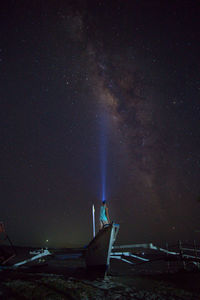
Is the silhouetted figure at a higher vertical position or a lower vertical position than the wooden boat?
higher

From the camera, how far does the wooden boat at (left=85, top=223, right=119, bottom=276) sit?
14070 mm

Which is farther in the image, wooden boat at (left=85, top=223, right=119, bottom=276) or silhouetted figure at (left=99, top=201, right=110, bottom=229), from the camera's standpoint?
silhouetted figure at (left=99, top=201, right=110, bottom=229)

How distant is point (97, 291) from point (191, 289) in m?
5.30

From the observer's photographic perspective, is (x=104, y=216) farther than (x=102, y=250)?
Yes

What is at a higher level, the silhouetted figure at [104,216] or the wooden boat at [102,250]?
the silhouetted figure at [104,216]

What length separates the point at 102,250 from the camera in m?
14.5

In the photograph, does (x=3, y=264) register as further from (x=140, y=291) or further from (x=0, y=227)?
(x=140, y=291)

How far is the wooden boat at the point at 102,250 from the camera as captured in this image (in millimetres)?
14070

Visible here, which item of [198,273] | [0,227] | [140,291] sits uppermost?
[0,227]

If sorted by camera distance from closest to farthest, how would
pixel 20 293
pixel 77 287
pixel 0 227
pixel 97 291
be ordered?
pixel 20 293 < pixel 97 291 < pixel 77 287 < pixel 0 227

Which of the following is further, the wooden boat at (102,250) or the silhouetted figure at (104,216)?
the silhouetted figure at (104,216)

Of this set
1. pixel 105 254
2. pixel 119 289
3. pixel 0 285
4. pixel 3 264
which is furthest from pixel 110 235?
pixel 3 264

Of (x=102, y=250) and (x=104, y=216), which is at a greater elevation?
(x=104, y=216)

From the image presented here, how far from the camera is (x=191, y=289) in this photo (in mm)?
9648
